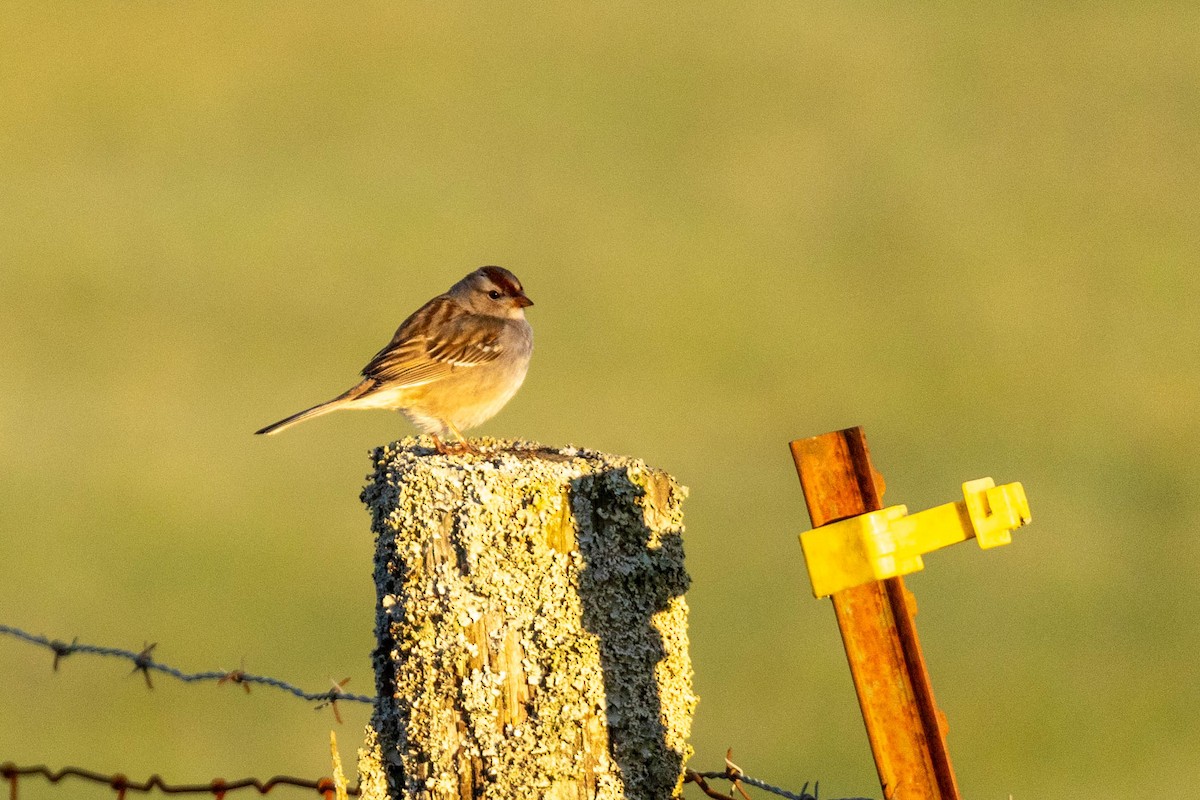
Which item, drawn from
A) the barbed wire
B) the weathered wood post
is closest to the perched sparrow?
the barbed wire

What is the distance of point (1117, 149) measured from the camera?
28.6m

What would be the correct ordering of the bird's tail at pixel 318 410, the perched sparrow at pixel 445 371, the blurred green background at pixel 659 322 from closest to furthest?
1. the bird's tail at pixel 318 410
2. the perched sparrow at pixel 445 371
3. the blurred green background at pixel 659 322

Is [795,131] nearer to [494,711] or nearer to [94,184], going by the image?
[94,184]

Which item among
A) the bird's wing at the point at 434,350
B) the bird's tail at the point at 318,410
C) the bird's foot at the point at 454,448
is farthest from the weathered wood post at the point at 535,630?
the bird's wing at the point at 434,350

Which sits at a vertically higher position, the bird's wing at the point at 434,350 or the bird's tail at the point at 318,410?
the bird's wing at the point at 434,350

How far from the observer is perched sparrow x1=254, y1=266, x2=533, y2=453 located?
8.31m

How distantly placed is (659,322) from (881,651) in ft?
67.9

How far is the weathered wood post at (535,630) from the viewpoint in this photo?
390 cm

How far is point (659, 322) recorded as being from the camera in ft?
79.5

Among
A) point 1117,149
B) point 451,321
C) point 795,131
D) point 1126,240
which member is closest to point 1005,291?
point 1126,240

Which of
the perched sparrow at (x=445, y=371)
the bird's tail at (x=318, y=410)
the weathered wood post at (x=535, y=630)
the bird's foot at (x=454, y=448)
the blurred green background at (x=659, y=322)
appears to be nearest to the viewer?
the weathered wood post at (x=535, y=630)

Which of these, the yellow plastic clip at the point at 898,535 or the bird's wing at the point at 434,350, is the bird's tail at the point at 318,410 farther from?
the yellow plastic clip at the point at 898,535

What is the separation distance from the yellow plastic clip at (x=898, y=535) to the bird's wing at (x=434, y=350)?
492 cm

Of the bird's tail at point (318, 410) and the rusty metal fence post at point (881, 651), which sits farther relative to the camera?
the bird's tail at point (318, 410)
